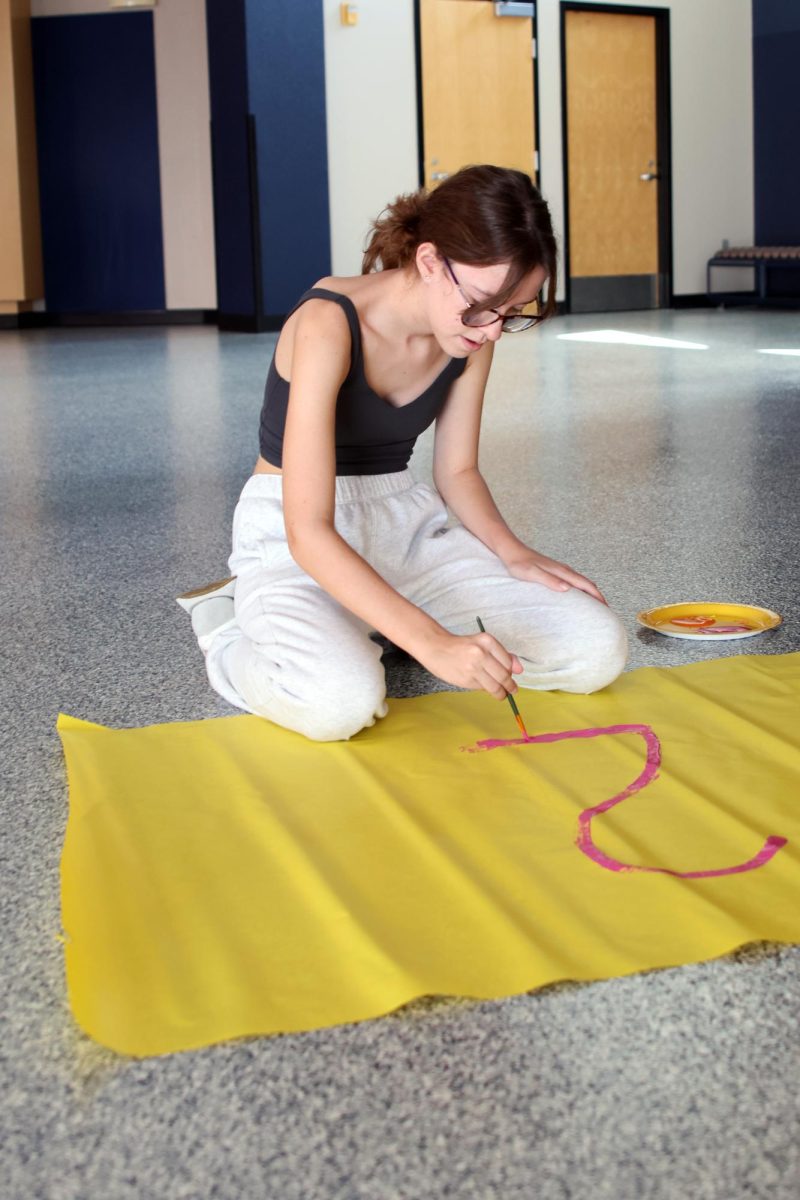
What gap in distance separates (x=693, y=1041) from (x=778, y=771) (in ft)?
1.83

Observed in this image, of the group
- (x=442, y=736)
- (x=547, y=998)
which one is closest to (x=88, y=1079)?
(x=547, y=998)

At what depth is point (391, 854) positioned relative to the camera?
1.28m

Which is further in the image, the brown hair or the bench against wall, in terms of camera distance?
the bench against wall

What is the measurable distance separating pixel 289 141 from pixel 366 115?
1.98 feet

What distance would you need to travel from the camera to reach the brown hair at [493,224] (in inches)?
56.8

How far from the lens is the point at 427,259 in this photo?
1.50 m

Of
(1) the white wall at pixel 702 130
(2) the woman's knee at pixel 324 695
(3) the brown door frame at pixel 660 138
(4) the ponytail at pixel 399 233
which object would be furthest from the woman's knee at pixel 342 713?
(3) the brown door frame at pixel 660 138

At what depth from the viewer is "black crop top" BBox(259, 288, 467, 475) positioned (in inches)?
68.2

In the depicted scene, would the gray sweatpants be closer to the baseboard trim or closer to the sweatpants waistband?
Result: the sweatpants waistband

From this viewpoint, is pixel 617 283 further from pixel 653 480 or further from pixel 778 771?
pixel 778 771

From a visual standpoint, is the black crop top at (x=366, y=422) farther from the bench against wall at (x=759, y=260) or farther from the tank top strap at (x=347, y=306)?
the bench against wall at (x=759, y=260)

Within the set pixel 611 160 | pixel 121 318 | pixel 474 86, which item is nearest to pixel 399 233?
pixel 474 86

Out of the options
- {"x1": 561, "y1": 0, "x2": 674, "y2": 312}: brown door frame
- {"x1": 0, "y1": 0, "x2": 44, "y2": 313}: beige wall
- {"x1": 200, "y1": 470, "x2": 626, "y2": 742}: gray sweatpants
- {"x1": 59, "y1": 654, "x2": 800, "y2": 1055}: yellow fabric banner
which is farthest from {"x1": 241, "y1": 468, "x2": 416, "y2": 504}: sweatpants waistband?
{"x1": 0, "y1": 0, "x2": 44, "y2": 313}: beige wall

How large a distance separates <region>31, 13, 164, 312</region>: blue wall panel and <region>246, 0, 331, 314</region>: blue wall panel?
74.0 inches
